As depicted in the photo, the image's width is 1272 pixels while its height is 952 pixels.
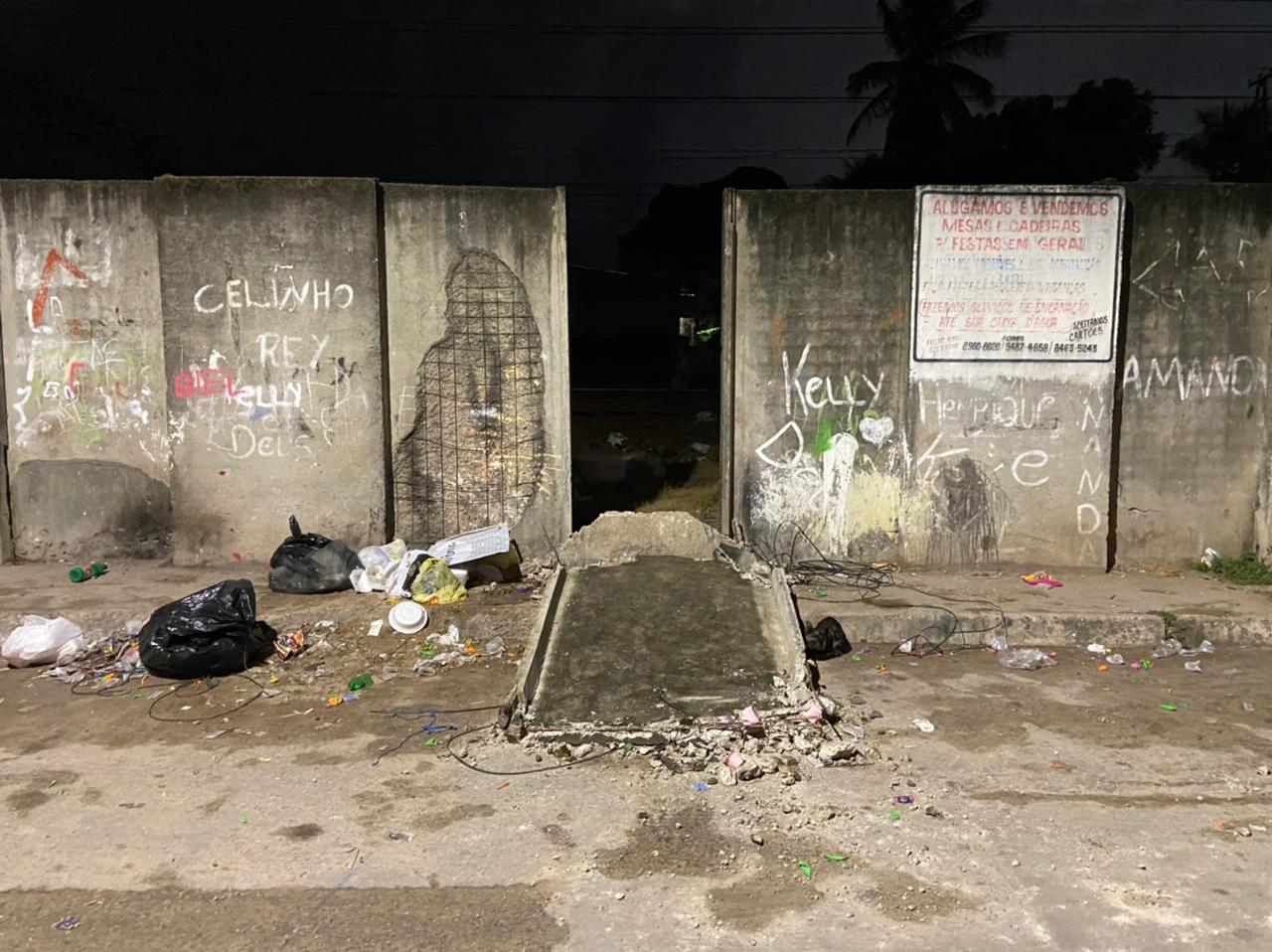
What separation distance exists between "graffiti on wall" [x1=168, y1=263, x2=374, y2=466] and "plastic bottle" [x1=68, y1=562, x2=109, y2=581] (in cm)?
111

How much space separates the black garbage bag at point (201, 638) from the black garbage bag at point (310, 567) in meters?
0.89

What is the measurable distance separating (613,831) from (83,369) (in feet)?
19.3

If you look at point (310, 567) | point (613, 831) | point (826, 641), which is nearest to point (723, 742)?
point (613, 831)

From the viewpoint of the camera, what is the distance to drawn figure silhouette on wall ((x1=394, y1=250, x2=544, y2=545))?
7.20 metres

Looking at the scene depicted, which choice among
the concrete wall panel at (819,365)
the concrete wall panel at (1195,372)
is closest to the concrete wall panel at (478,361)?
the concrete wall panel at (819,365)

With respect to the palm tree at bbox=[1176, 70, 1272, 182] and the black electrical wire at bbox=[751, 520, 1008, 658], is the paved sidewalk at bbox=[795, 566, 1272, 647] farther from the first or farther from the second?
the palm tree at bbox=[1176, 70, 1272, 182]

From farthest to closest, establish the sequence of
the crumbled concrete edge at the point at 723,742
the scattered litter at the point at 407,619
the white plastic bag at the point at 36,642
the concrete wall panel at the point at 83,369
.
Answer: the concrete wall panel at the point at 83,369 → the scattered litter at the point at 407,619 → the white plastic bag at the point at 36,642 → the crumbled concrete edge at the point at 723,742

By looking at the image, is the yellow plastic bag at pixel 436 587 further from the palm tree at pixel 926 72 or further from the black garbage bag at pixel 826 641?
the palm tree at pixel 926 72

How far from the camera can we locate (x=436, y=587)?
666 centimetres

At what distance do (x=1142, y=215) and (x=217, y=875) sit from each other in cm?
730

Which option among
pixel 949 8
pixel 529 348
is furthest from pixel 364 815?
pixel 949 8

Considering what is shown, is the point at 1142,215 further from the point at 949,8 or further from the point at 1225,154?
the point at 1225,154

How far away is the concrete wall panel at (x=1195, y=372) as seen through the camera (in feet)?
23.7

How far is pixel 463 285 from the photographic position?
23.5ft
